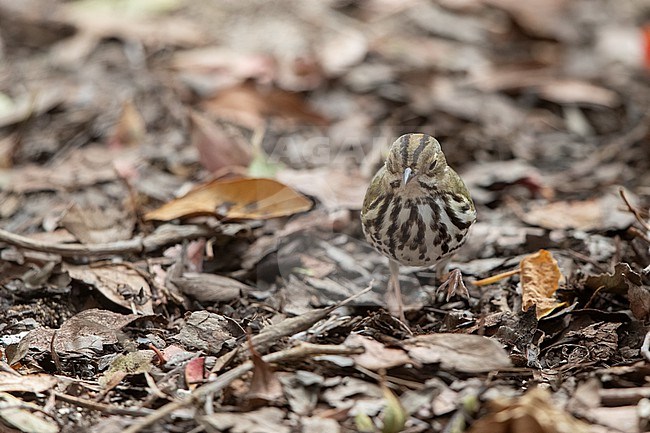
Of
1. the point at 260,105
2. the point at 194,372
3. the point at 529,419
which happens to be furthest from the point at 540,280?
the point at 260,105

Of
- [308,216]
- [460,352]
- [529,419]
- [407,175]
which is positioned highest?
[407,175]

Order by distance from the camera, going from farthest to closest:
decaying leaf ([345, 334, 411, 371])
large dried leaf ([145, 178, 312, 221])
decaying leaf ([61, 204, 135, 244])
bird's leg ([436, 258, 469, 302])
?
large dried leaf ([145, 178, 312, 221]), decaying leaf ([61, 204, 135, 244]), bird's leg ([436, 258, 469, 302]), decaying leaf ([345, 334, 411, 371])

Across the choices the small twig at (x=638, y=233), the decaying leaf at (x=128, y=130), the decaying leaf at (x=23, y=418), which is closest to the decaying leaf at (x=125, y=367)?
the decaying leaf at (x=23, y=418)

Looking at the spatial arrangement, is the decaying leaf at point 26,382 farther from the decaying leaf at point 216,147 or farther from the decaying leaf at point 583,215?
the decaying leaf at point 583,215

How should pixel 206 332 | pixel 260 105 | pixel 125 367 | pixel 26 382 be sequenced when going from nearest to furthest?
pixel 26 382
pixel 125 367
pixel 206 332
pixel 260 105

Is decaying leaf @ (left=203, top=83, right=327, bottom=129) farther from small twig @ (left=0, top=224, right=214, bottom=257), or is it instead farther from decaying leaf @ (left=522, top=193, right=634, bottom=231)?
decaying leaf @ (left=522, top=193, right=634, bottom=231)

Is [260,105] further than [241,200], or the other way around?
[260,105]

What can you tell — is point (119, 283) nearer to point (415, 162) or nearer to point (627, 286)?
point (415, 162)

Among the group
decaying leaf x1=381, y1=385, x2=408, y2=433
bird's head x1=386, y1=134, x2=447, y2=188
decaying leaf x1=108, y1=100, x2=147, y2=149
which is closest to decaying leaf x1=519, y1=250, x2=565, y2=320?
bird's head x1=386, y1=134, x2=447, y2=188
